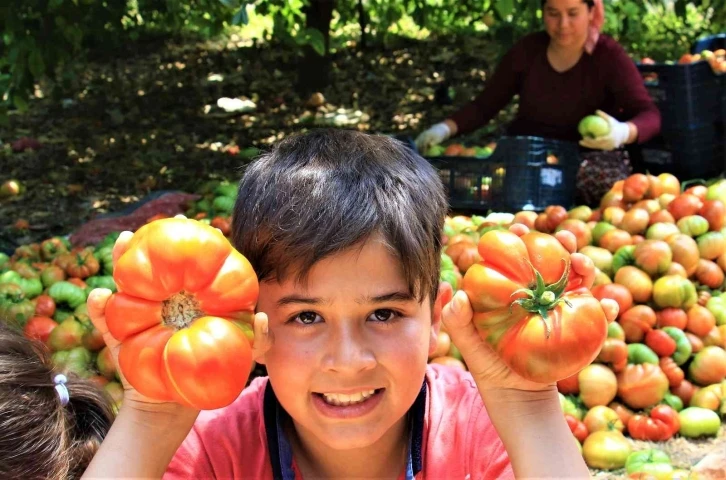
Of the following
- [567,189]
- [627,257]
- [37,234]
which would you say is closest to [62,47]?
[37,234]

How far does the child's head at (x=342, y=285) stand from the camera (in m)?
1.40

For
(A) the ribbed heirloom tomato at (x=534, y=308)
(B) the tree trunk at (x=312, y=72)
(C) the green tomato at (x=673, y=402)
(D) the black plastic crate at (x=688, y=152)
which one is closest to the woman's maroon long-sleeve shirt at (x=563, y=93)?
(D) the black plastic crate at (x=688, y=152)

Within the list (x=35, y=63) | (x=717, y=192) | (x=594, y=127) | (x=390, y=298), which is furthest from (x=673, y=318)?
(x=35, y=63)

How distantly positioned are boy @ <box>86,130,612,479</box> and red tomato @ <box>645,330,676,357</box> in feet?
5.75

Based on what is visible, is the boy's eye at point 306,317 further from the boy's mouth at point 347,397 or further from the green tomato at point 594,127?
the green tomato at point 594,127

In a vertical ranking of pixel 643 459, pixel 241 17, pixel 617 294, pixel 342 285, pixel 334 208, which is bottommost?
pixel 643 459

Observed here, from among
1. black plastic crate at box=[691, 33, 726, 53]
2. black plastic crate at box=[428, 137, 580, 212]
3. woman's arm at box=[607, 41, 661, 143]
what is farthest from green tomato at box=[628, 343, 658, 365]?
black plastic crate at box=[691, 33, 726, 53]

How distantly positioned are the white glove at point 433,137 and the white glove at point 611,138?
0.82 meters

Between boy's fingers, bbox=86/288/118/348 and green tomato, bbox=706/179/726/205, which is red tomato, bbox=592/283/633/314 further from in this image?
boy's fingers, bbox=86/288/118/348

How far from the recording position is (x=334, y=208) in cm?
144

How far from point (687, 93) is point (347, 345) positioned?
391cm

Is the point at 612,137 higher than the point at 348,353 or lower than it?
lower

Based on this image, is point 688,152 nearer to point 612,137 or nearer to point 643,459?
point 612,137

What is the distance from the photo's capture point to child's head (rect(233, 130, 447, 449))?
140cm
